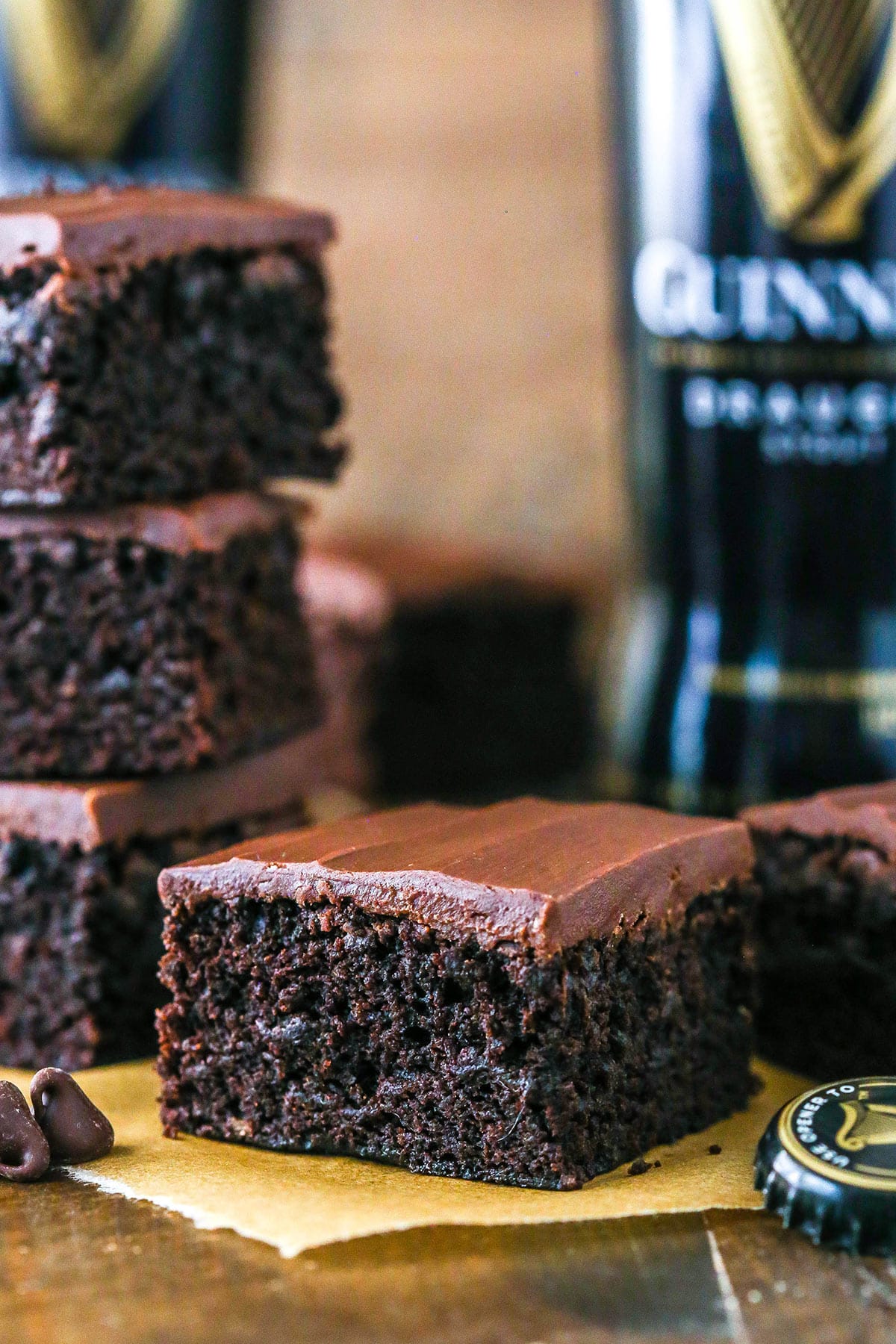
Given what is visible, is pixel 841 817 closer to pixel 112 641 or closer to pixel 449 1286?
pixel 449 1286

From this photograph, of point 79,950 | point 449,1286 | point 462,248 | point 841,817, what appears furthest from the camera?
point 462,248

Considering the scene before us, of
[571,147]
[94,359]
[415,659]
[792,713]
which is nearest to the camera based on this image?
[94,359]

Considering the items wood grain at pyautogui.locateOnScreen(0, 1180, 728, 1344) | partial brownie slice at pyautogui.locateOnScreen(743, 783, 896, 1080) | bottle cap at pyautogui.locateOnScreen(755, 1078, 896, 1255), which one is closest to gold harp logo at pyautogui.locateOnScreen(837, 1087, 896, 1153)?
bottle cap at pyautogui.locateOnScreen(755, 1078, 896, 1255)

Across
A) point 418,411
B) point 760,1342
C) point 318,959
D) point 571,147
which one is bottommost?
point 760,1342

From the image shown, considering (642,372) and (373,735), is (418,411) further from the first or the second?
(642,372)

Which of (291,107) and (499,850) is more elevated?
(291,107)

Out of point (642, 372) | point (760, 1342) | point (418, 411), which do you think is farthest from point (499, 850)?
point (418, 411)

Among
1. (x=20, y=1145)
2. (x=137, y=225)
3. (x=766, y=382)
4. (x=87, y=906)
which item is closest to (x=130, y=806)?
(x=87, y=906)
